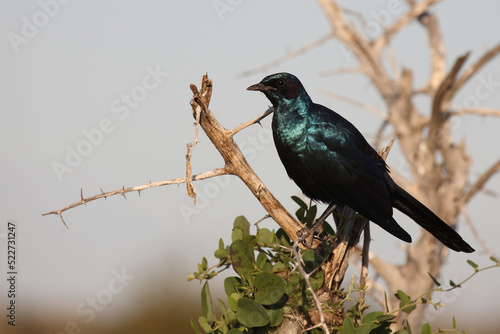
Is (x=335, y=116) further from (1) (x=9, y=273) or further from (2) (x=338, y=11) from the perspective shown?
(2) (x=338, y=11)

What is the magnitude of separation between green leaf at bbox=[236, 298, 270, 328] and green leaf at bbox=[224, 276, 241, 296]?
174mm

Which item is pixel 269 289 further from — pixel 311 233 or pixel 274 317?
pixel 311 233

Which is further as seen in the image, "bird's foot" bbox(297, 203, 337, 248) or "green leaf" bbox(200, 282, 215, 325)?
"bird's foot" bbox(297, 203, 337, 248)

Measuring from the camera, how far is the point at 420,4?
8.93 m

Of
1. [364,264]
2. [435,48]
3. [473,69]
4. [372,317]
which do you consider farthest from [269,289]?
[435,48]

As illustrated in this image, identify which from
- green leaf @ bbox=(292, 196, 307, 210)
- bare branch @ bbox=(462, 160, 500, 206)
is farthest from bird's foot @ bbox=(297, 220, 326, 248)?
bare branch @ bbox=(462, 160, 500, 206)

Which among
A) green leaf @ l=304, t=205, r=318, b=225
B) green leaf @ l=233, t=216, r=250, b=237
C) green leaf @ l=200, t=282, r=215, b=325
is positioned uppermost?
green leaf @ l=233, t=216, r=250, b=237

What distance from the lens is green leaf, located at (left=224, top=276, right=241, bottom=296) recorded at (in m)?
2.77

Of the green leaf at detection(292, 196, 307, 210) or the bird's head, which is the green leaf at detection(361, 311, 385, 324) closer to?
the green leaf at detection(292, 196, 307, 210)

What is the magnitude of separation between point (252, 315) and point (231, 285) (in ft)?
0.80

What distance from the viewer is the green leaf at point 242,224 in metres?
3.11

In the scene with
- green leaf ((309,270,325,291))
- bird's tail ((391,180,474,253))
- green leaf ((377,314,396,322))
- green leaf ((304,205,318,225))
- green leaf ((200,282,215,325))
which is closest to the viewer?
green leaf ((377,314,396,322))

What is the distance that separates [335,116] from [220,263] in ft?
5.26

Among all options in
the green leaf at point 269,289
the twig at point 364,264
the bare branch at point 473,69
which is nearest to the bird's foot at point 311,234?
the twig at point 364,264
